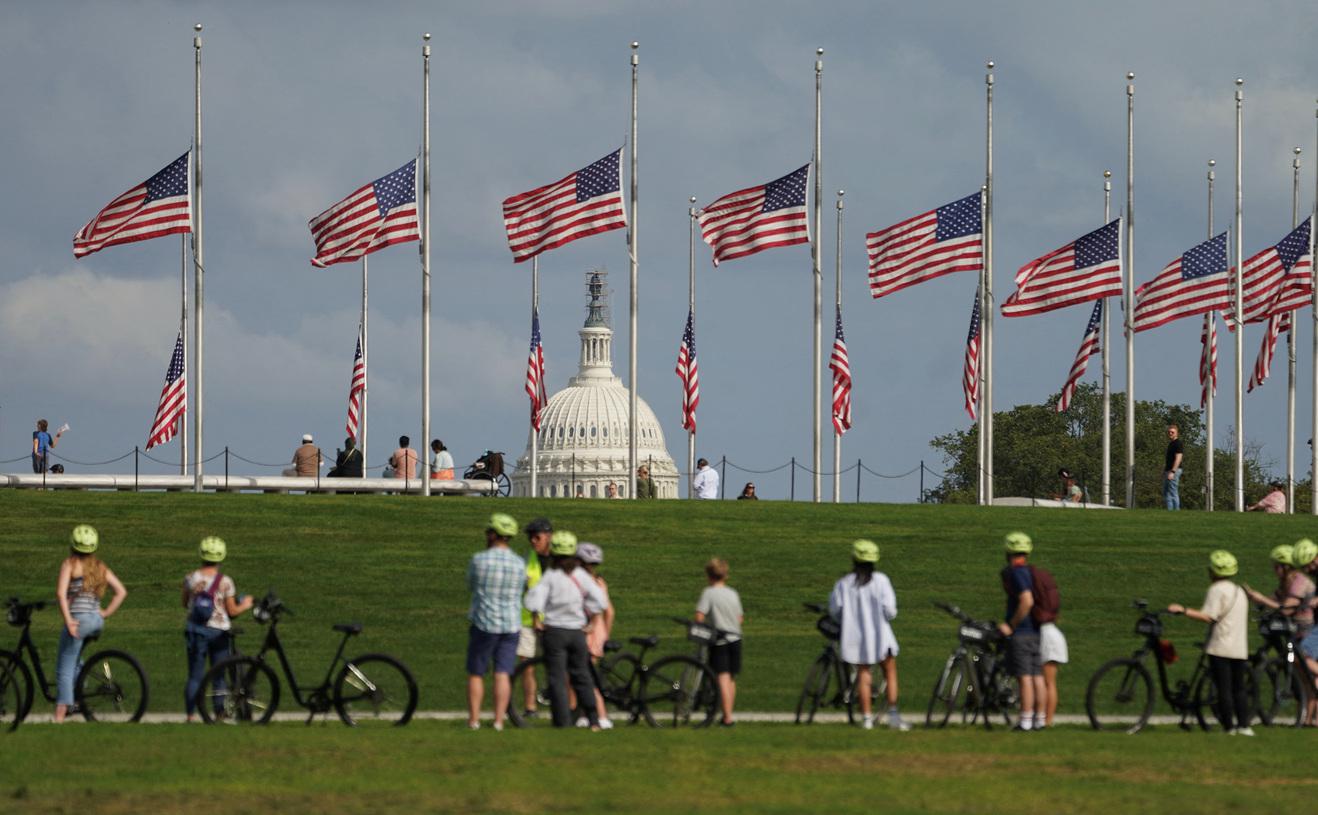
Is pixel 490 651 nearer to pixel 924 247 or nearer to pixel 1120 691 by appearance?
pixel 1120 691

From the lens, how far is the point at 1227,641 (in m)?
18.8

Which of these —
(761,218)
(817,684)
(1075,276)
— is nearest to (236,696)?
(817,684)

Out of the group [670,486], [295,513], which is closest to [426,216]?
[295,513]

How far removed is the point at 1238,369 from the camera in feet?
167

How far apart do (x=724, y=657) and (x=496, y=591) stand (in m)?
2.00

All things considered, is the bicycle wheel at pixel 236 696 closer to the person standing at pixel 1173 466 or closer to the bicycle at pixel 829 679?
the bicycle at pixel 829 679

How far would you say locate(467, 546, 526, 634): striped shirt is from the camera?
1786 cm

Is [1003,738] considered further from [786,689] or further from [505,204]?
[505,204]

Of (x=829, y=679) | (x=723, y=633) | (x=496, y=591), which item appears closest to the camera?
(x=496, y=591)

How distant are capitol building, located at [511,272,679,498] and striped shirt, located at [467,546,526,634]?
137740 millimetres

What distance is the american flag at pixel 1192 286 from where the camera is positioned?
43.5 m

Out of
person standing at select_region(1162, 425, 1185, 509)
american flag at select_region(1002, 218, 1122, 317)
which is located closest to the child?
person standing at select_region(1162, 425, 1185, 509)

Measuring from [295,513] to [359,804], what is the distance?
2223 centimetres

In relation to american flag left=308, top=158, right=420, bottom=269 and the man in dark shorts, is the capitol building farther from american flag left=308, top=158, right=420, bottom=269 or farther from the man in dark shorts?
the man in dark shorts
